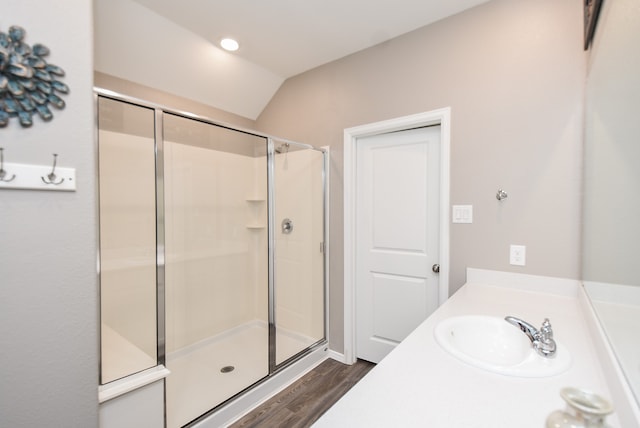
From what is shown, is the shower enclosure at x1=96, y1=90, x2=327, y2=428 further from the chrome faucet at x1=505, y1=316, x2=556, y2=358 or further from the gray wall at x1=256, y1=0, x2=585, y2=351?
the chrome faucet at x1=505, y1=316, x2=556, y2=358

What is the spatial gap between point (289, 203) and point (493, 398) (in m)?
2.19

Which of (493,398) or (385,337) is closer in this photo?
(493,398)

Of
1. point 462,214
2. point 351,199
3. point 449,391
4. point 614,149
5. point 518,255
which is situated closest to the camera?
point 449,391

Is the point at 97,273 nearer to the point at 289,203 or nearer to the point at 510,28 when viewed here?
the point at 289,203

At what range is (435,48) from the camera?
208cm

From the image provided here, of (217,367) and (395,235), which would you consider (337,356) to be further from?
(395,235)

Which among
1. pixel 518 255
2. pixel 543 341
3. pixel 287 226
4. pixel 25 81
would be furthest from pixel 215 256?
pixel 543 341

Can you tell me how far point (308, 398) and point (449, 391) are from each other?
1602mm

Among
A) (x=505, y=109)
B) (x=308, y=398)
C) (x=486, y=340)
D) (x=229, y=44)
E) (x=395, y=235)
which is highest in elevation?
(x=229, y=44)

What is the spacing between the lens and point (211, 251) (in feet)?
9.28

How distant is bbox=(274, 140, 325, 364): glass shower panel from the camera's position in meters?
2.67

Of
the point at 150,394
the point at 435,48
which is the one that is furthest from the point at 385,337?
the point at 435,48

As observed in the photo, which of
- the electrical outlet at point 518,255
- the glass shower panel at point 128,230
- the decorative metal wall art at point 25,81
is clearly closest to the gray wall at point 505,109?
the electrical outlet at point 518,255

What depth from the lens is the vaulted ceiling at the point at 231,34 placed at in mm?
1924
